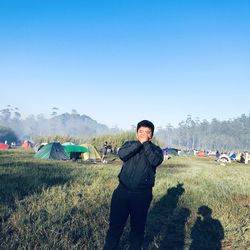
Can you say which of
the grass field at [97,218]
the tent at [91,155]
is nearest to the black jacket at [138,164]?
the grass field at [97,218]

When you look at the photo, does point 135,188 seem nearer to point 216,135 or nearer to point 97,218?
point 97,218

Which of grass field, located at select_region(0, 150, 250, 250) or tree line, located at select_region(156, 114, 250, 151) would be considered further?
tree line, located at select_region(156, 114, 250, 151)

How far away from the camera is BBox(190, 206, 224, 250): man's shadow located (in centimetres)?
643

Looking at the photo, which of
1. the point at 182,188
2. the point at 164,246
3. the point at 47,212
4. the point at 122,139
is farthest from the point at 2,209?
the point at 122,139

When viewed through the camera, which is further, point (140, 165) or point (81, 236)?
point (81, 236)

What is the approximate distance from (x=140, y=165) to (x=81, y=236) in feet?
6.87

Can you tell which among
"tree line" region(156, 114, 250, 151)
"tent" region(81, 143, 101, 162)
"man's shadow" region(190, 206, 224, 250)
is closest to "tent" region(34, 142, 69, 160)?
"tent" region(81, 143, 101, 162)

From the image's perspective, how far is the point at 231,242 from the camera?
6.71 m

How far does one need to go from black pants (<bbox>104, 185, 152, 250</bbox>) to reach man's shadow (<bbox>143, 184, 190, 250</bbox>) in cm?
133

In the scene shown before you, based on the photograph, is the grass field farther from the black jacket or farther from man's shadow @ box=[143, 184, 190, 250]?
the black jacket

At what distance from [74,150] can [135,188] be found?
75.5ft

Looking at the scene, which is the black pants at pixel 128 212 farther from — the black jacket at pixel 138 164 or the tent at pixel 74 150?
the tent at pixel 74 150

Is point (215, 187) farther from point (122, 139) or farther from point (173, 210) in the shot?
point (122, 139)

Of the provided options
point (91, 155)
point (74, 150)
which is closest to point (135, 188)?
point (74, 150)
